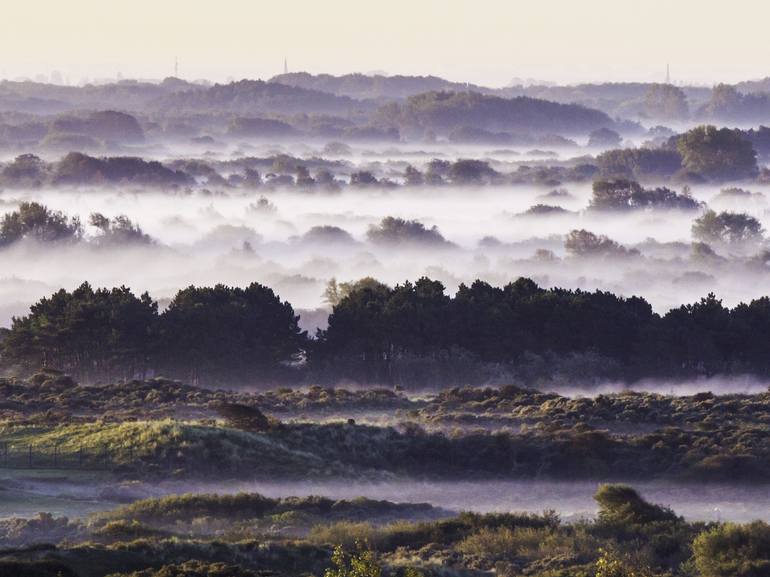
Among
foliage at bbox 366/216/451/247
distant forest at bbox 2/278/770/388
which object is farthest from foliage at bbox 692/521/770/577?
foliage at bbox 366/216/451/247

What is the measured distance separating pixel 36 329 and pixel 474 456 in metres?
30.0

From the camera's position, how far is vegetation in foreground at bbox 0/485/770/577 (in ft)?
111

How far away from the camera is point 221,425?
2227 inches

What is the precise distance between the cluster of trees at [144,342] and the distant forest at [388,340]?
0.21 feet

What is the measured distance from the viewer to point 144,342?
80.3 meters

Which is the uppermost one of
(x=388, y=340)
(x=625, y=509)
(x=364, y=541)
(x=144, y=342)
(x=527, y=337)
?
(x=144, y=342)

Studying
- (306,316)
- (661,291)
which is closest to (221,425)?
(306,316)

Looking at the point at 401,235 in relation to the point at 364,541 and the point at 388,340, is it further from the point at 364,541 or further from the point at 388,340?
the point at 364,541

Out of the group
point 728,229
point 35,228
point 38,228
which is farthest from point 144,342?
point 728,229

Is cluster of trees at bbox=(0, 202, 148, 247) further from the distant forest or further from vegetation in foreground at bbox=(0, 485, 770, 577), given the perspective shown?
vegetation in foreground at bbox=(0, 485, 770, 577)

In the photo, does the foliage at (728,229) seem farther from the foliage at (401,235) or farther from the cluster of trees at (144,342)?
the cluster of trees at (144,342)

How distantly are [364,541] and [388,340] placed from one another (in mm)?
45265

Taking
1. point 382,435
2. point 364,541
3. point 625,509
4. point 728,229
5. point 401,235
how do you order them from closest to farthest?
1. point 364,541
2. point 625,509
3. point 382,435
4. point 728,229
5. point 401,235

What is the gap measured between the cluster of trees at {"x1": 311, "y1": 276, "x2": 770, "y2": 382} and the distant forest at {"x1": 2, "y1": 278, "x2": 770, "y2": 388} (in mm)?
69
